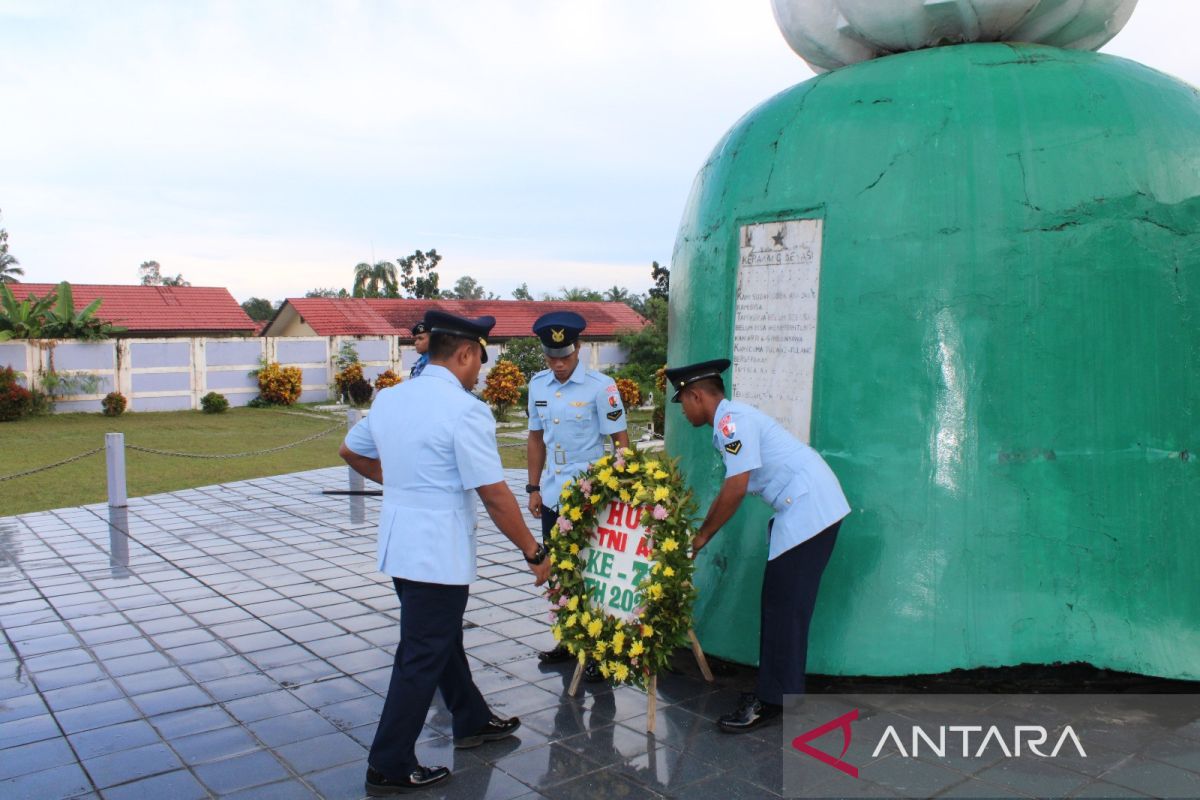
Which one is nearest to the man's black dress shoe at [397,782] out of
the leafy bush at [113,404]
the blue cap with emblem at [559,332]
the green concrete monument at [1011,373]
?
the green concrete monument at [1011,373]

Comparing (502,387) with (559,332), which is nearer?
(559,332)

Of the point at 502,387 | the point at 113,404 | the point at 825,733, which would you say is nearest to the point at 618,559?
the point at 825,733

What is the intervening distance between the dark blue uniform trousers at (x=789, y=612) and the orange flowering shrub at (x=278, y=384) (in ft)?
81.4

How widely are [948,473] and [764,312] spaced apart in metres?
1.28

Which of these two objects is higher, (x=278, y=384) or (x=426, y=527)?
(x=426, y=527)

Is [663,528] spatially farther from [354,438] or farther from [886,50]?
[886,50]

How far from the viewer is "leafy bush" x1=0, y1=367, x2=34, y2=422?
21922 millimetres

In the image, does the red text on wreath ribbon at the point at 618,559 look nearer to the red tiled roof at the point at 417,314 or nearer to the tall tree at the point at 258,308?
the red tiled roof at the point at 417,314

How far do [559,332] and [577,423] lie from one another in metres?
0.53

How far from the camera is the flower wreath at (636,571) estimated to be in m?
4.27

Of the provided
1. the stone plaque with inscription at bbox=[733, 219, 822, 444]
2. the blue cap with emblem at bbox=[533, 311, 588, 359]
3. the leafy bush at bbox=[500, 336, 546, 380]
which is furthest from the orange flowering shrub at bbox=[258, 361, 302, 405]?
the stone plaque with inscription at bbox=[733, 219, 822, 444]

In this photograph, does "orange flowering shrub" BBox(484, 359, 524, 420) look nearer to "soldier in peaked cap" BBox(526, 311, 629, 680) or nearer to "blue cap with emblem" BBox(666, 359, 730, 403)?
"soldier in peaked cap" BBox(526, 311, 629, 680)

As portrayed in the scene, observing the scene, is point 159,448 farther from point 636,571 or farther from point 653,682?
point 653,682

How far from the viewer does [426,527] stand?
376 cm
